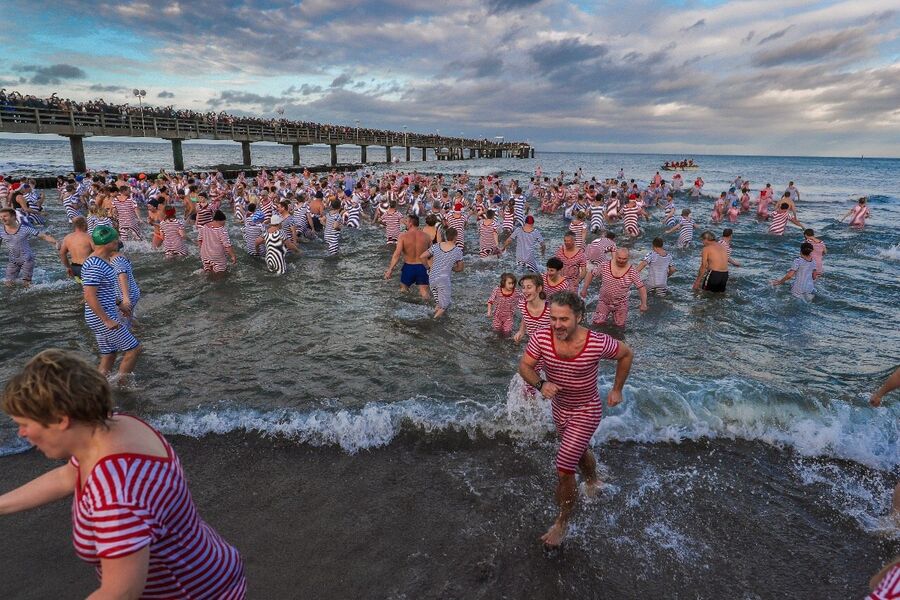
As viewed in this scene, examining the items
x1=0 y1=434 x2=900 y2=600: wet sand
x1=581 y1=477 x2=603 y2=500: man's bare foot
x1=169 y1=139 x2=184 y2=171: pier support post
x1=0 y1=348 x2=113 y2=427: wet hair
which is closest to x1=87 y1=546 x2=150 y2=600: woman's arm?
x1=0 y1=348 x2=113 y2=427: wet hair

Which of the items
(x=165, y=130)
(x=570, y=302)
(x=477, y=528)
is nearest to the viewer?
(x=570, y=302)

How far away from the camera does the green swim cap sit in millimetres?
5410

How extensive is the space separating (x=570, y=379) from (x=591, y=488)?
4.30 feet

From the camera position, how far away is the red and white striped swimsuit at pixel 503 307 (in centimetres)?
748

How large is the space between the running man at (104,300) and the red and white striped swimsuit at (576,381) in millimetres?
4749

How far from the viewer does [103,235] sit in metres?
Answer: 5.48

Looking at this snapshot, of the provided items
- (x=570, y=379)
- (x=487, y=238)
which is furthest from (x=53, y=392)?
(x=487, y=238)

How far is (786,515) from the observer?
163 inches

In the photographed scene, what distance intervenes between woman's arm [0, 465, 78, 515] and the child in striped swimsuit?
5749mm

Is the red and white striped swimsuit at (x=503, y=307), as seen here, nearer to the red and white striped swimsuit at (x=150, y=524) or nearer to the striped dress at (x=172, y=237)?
the red and white striped swimsuit at (x=150, y=524)

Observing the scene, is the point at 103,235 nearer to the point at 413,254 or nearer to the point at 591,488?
the point at 413,254

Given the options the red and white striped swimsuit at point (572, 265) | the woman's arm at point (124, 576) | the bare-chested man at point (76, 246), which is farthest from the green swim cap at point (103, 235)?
the red and white striped swimsuit at point (572, 265)

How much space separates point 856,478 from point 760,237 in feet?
52.5

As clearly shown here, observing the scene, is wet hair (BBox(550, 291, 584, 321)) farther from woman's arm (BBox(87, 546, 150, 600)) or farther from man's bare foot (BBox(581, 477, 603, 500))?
woman's arm (BBox(87, 546, 150, 600))
